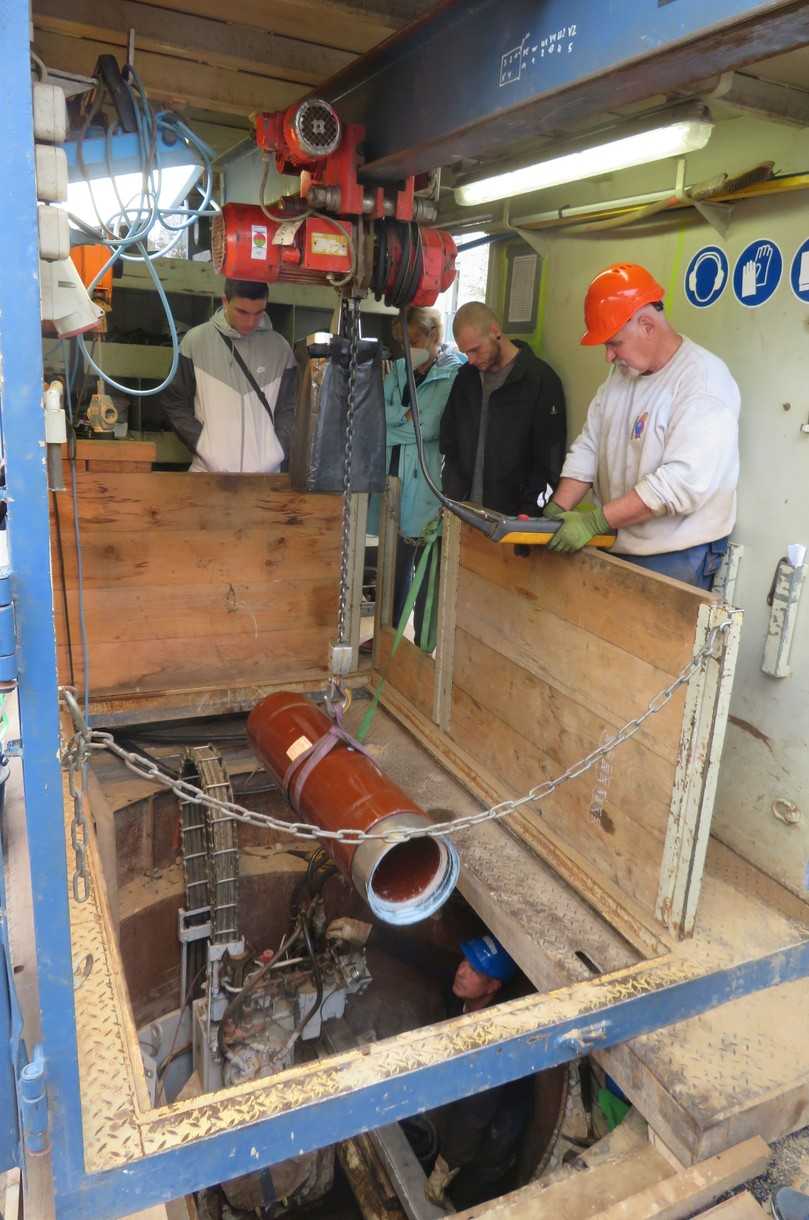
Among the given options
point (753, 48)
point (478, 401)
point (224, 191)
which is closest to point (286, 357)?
point (478, 401)

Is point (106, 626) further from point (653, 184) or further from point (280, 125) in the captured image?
point (653, 184)

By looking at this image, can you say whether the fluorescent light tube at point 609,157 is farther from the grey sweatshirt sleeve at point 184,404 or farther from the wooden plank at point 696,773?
the wooden plank at point 696,773

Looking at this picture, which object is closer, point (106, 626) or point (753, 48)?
point (753, 48)

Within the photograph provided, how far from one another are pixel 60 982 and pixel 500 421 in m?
2.96

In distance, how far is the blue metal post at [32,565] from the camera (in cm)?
125

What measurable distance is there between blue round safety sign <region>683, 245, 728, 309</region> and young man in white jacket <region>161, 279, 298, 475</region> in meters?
1.72

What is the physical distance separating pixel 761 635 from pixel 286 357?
2.49 meters

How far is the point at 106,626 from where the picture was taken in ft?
11.9

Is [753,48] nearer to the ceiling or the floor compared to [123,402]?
nearer to the ceiling

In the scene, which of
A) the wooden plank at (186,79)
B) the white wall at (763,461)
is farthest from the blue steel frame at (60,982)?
the wooden plank at (186,79)

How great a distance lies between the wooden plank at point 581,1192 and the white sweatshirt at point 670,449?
5.78ft

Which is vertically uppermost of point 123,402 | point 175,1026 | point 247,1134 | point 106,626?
point 123,402

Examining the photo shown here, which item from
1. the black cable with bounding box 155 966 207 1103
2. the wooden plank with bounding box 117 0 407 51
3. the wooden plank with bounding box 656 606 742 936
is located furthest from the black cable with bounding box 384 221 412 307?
the black cable with bounding box 155 966 207 1103

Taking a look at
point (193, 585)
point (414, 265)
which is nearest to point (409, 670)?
point (193, 585)
